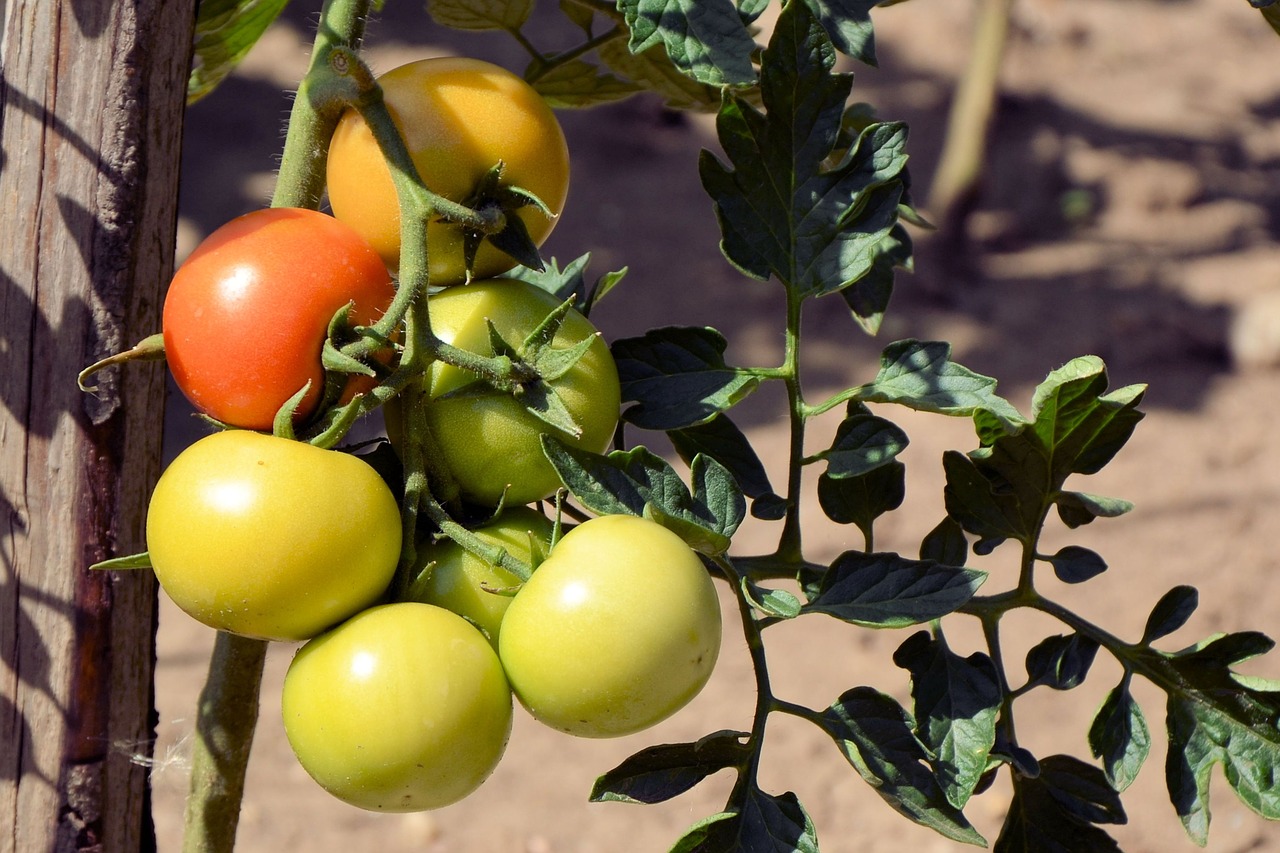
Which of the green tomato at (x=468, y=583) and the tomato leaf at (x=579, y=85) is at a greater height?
the tomato leaf at (x=579, y=85)

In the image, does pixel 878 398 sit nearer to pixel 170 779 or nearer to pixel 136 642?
pixel 136 642

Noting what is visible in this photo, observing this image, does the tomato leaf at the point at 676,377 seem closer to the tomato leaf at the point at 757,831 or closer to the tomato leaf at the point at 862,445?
the tomato leaf at the point at 862,445

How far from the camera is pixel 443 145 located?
724 mm

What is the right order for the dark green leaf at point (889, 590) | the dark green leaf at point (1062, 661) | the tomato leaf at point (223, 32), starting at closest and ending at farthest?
the dark green leaf at point (889, 590)
the dark green leaf at point (1062, 661)
the tomato leaf at point (223, 32)

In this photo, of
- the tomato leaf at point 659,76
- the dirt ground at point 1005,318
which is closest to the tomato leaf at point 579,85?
the tomato leaf at point 659,76

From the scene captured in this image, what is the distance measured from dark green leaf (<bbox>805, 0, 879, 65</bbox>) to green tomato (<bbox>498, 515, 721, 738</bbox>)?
1.13 ft

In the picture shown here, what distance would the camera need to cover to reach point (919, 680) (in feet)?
2.69

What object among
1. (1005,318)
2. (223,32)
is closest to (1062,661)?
(223,32)

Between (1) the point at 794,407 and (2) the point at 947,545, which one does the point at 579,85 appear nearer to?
(1) the point at 794,407

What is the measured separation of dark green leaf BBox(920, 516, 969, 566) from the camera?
0.90 metres

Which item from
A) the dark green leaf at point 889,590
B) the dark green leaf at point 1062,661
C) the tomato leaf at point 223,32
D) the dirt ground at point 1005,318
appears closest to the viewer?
the dark green leaf at point 889,590

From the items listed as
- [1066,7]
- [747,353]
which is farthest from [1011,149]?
[747,353]

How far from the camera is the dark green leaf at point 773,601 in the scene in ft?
2.33

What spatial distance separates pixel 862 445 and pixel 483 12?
0.46 meters
